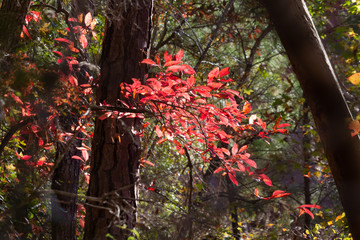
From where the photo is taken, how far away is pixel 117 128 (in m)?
2.48

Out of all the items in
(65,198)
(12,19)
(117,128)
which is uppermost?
(12,19)

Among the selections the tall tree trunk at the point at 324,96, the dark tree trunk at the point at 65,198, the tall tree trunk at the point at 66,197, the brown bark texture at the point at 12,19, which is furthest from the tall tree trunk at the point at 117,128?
the dark tree trunk at the point at 65,198

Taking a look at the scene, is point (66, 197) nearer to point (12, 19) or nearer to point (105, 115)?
point (105, 115)

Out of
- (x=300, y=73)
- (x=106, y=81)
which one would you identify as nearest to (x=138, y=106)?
(x=106, y=81)

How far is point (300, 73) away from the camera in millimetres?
2238

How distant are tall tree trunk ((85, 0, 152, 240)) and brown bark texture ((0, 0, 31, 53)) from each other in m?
0.50

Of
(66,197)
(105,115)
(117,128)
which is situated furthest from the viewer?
(66,197)

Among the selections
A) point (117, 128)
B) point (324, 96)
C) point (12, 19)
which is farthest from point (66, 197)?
point (324, 96)

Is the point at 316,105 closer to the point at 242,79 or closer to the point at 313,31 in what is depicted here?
the point at 313,31

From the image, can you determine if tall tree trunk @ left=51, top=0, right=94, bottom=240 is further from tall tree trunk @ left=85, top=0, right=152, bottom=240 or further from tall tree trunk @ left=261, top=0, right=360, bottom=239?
tall tree trunk @ left=261, top=0, right=360, bottom=239

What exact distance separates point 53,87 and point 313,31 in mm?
1365

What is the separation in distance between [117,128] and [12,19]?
840 mm

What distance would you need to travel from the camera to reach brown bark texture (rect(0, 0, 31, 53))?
2236 millimetres

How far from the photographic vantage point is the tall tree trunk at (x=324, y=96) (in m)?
2.14
